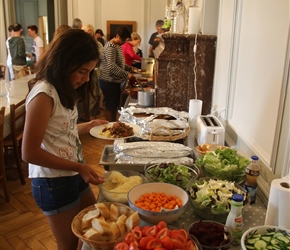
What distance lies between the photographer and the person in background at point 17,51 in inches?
220

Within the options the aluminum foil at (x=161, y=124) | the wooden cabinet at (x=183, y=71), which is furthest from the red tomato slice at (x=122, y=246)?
the wooden cabinet at (x=183, y=71)

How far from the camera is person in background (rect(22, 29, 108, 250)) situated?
111 cm

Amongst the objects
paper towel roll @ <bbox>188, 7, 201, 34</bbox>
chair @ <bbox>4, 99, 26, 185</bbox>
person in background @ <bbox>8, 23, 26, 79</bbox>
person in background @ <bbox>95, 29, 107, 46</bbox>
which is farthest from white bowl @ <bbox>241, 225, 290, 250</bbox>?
person in background @ <bbox>8, 23, 26, 79</bbox>

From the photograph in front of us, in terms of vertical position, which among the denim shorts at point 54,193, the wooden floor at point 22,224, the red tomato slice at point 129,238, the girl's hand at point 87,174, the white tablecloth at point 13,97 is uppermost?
the girl's hand at point 87,174

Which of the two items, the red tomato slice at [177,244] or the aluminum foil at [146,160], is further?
the aluminum foil at [146,160]

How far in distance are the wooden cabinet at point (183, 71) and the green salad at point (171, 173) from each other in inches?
47.3

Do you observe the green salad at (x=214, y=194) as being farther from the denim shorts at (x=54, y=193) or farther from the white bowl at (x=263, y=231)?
the denim shorts at (x=54, y=193)

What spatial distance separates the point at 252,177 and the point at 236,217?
274mm

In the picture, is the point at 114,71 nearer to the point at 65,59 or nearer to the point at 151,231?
the point at 65,59

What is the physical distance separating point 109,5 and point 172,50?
16.2ft

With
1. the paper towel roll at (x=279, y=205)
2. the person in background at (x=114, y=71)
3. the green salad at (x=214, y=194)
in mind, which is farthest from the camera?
the person in background at (x=114, y=71)

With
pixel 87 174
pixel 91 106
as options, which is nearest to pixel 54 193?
pixel 87 174

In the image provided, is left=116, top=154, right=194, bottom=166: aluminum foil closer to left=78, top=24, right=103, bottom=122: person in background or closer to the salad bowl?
the salad bowl

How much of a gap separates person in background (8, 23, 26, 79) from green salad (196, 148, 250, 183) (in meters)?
4.90
